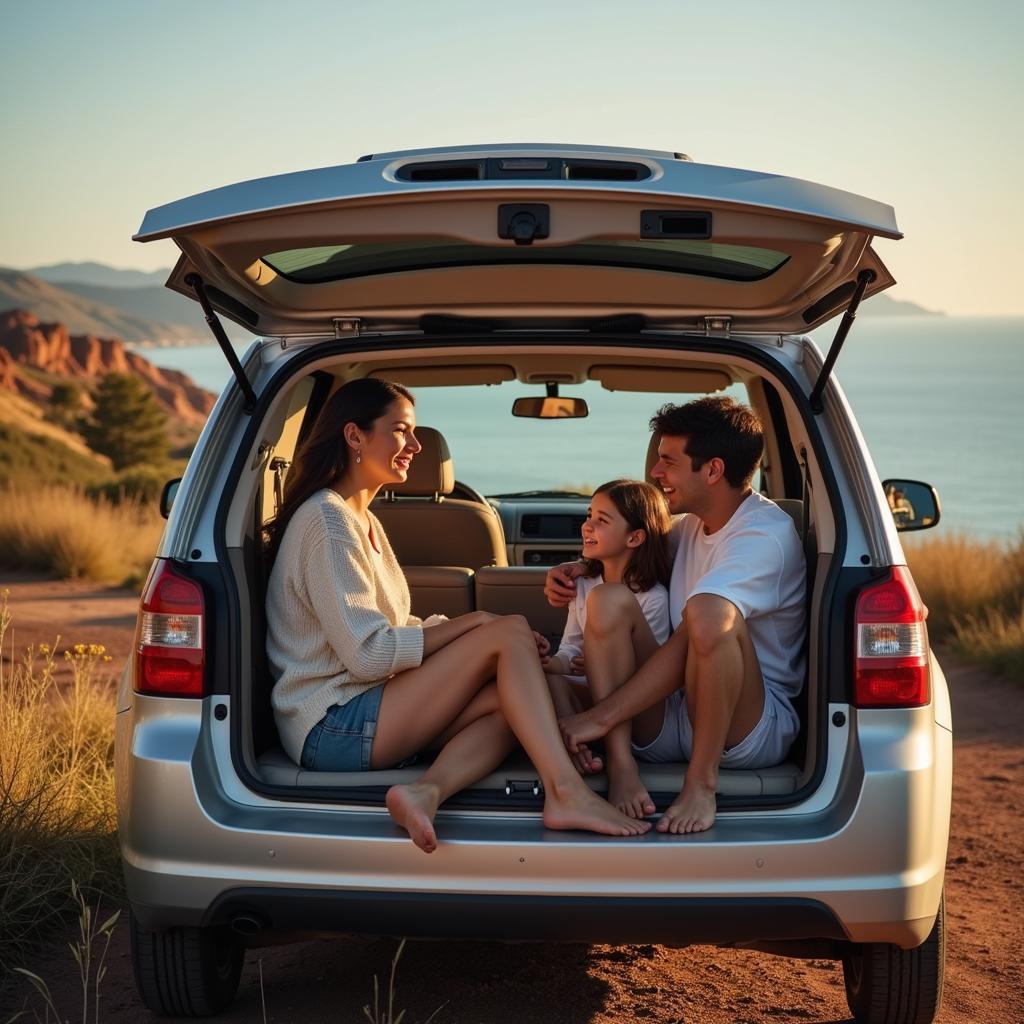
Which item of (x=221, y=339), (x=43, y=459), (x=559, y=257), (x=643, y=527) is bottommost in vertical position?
(x=43, y=459)

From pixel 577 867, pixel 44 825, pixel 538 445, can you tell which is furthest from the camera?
pixel 538 445

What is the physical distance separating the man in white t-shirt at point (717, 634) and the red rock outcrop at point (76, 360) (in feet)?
202

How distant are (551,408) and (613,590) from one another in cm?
251

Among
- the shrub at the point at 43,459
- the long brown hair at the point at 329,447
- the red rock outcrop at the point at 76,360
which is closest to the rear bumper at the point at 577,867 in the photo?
the long brown hair at the point at 329,447

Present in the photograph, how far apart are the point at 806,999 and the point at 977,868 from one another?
172cm

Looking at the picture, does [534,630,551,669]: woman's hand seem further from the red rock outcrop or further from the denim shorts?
the red rock outcrop

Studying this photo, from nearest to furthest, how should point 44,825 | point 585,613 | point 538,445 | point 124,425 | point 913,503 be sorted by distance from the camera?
point 585,613, point 913,503, point 44,825, point 124,425, point 538,445

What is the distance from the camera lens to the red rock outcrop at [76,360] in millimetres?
73500

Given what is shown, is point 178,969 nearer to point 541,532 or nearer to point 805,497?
point 805,497

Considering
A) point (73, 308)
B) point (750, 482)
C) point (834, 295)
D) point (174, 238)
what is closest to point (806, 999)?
point (750, 482)

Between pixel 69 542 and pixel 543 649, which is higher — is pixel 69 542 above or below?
below

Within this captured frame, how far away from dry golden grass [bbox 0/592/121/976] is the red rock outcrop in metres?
59.7

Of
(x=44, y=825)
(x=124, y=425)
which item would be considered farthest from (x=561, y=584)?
(x=124, y=425)

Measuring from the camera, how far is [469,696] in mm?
3346
